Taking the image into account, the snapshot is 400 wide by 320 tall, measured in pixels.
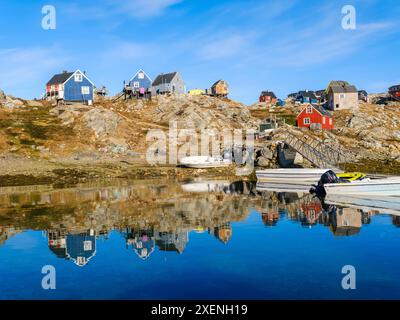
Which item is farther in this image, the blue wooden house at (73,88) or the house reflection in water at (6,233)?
the blue wooden house at (73,88)

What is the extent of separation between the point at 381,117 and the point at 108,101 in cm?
6732

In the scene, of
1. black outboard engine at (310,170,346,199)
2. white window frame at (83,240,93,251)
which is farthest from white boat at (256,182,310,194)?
white window frame at (83,240,93,251)

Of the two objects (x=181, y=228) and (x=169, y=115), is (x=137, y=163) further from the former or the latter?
(x=181, y=228)

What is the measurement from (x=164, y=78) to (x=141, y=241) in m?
91.4

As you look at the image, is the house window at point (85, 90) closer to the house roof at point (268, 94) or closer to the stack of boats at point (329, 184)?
the stack of boats at point (329, 184)

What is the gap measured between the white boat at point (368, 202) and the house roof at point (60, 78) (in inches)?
2933

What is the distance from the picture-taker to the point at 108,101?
106875mm

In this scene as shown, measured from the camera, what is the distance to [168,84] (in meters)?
110

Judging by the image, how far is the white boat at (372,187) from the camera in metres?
39.7

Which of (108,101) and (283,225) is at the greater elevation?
(108,101)

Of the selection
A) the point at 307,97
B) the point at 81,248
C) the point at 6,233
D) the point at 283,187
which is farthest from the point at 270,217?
the point at 307,97

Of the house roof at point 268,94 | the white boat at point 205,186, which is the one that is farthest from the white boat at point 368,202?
the house roof at point 268,94
